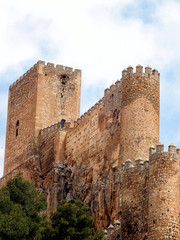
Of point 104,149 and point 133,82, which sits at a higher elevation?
point 133,82

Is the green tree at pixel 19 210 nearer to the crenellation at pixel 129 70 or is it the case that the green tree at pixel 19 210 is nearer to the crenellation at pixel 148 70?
the crenellation at pixel 129 70

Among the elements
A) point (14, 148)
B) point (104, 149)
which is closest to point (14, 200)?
point (104, 149)

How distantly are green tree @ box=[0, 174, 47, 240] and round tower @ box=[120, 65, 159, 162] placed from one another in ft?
16.0

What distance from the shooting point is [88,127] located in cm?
4612

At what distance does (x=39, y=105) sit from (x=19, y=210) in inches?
671

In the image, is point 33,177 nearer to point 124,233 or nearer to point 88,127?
point 88,127

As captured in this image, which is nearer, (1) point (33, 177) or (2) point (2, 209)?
(2) point (2, 209)

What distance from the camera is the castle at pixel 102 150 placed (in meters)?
32.4

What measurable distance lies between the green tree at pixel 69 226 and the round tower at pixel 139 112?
478 cm

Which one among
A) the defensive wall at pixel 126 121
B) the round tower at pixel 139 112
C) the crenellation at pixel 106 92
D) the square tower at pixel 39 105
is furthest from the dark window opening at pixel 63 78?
the round tower at pixel 139 112

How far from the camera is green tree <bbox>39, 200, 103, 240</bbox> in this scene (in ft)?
114

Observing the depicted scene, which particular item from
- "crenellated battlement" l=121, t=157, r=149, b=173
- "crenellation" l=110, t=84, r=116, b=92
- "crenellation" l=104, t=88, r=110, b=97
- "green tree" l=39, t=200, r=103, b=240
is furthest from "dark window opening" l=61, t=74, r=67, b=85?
"crenellated battlement" l=121, t=157, r=149, b=173

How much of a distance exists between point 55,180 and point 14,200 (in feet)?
28.5

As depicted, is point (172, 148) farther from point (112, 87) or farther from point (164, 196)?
point (112, 87)
